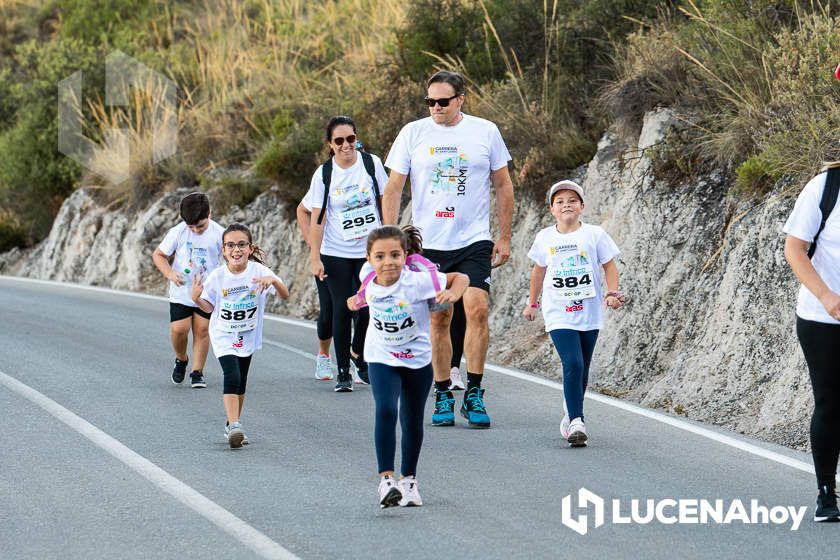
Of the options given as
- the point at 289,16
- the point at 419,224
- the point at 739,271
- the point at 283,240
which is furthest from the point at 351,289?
the point at 289,16

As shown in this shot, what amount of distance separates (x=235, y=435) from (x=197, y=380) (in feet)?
8.85

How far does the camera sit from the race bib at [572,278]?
8500mm

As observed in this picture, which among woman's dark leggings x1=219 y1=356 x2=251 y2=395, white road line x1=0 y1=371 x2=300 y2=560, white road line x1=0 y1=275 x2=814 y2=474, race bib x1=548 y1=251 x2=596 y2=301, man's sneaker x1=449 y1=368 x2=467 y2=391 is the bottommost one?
white road line x1=0 y1=371 x2=300 y2=560

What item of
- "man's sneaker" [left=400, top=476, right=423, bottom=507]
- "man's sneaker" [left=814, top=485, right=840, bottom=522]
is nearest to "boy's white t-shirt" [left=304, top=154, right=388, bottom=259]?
"man's sneaker" [left=400, top=476, right=423, bottom=507]

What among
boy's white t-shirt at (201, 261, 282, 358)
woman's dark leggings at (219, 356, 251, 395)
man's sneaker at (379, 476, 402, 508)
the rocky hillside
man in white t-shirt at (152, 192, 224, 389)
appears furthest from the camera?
man in white t-shirt at (152, 192, 224, 389)

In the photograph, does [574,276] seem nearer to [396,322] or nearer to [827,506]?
[396,322]

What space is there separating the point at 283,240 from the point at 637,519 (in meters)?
13.2

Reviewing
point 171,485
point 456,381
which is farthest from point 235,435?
point 456,381

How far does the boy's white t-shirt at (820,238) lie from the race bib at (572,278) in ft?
7.23

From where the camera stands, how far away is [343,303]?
1075 cm

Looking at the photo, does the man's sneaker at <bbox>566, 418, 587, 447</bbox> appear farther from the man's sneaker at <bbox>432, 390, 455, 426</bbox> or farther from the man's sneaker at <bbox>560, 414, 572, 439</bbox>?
the man's sneaker at <bbox>432, 390, 455, 426</bbox>

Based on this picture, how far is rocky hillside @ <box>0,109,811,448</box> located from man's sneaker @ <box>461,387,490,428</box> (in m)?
1.66

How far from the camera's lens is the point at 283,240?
19.2m

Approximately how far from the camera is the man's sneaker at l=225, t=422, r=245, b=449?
329 inches
